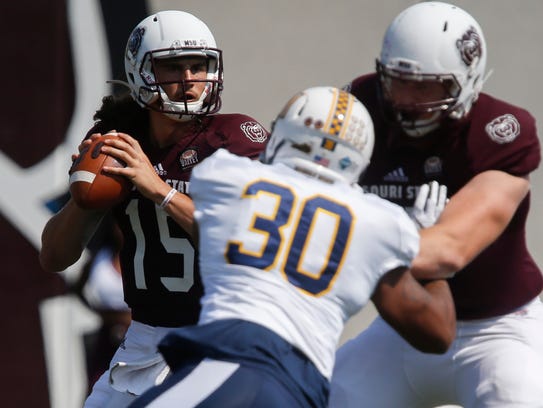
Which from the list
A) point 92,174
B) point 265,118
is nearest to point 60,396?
point 265,118

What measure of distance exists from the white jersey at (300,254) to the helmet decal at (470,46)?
2.21 ft

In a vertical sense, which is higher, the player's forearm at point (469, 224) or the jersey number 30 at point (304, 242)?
the jersey number 30 at point (304, 242)

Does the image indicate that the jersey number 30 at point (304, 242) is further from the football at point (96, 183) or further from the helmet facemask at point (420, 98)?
the football at point (96, 183)

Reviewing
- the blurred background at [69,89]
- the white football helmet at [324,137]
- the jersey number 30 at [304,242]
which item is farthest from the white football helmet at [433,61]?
the blurred background at [69,89]

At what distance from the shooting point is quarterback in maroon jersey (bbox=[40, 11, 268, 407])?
3.49 metres

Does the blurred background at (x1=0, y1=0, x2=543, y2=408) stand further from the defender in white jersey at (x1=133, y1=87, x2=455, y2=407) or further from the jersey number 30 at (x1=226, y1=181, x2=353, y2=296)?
the jersey number 30 at (x1=226, y1=181, x2=353, y2=296)

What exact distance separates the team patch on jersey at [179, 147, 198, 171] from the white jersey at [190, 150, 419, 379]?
87cm

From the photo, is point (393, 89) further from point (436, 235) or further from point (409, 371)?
point (409, 371)

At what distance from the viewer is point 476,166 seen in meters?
3.16

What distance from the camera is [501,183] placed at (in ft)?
10.1

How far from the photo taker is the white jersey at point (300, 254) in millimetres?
2598

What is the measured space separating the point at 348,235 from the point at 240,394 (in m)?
0.42

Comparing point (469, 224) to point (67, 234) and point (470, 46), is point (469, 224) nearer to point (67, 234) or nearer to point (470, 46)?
point (470, 46)

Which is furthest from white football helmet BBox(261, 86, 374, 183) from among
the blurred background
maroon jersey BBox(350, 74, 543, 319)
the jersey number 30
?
the blurred background
